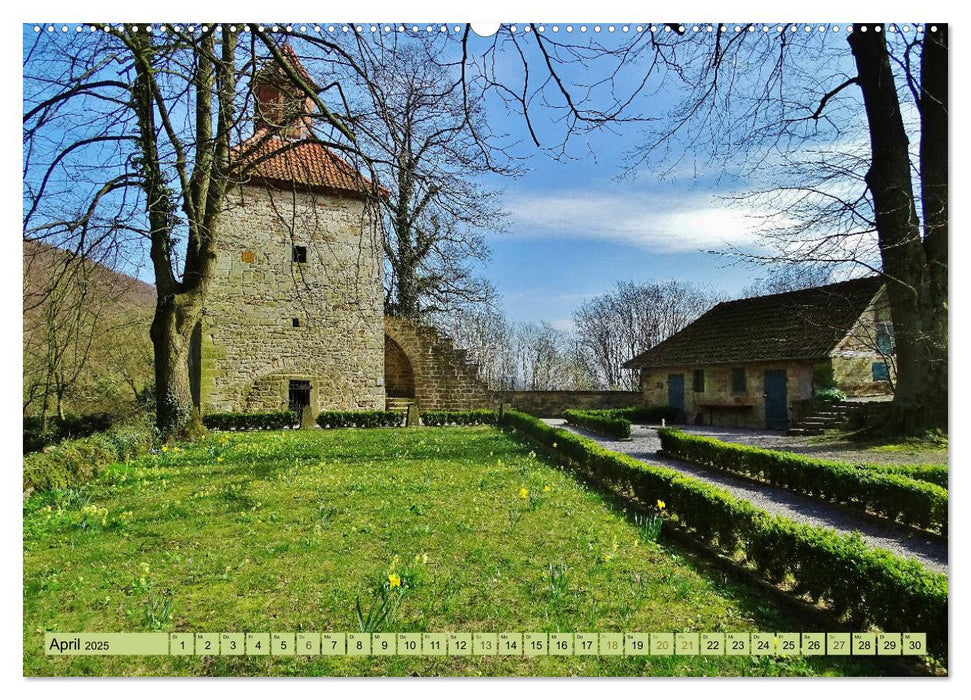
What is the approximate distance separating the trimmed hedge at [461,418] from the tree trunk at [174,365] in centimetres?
857

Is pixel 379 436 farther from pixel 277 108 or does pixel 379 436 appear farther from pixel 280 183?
pixel 277 108

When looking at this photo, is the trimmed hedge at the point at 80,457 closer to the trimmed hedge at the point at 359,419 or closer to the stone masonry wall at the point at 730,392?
the trimmed hedge at the point at 359,419

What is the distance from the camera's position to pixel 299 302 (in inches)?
451

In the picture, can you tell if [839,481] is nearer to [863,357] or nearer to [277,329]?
[863,357]

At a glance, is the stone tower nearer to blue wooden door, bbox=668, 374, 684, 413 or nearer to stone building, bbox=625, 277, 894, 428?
stone building, bbox=625, 277, 894, 428

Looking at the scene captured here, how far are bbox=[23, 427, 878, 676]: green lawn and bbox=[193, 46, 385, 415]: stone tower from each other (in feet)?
8.91

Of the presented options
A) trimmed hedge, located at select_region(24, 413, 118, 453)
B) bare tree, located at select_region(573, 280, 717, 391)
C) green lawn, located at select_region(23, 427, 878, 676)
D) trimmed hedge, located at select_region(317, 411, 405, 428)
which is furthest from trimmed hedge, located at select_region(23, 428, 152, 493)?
trimmed hedge, located at select_region(317, 411, 405, 428)

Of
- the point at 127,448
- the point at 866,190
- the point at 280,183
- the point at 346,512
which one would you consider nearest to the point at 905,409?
the point at 866,190

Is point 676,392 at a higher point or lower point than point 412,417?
higher

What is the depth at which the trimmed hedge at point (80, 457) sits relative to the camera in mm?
4691

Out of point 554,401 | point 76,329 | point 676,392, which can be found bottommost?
point 554,401

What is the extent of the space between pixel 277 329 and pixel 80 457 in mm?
7116

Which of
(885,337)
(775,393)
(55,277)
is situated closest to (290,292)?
(55,277)

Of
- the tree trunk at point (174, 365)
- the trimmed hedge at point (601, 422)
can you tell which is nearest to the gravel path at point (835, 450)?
the trimmed hedge at point (601, 422)
